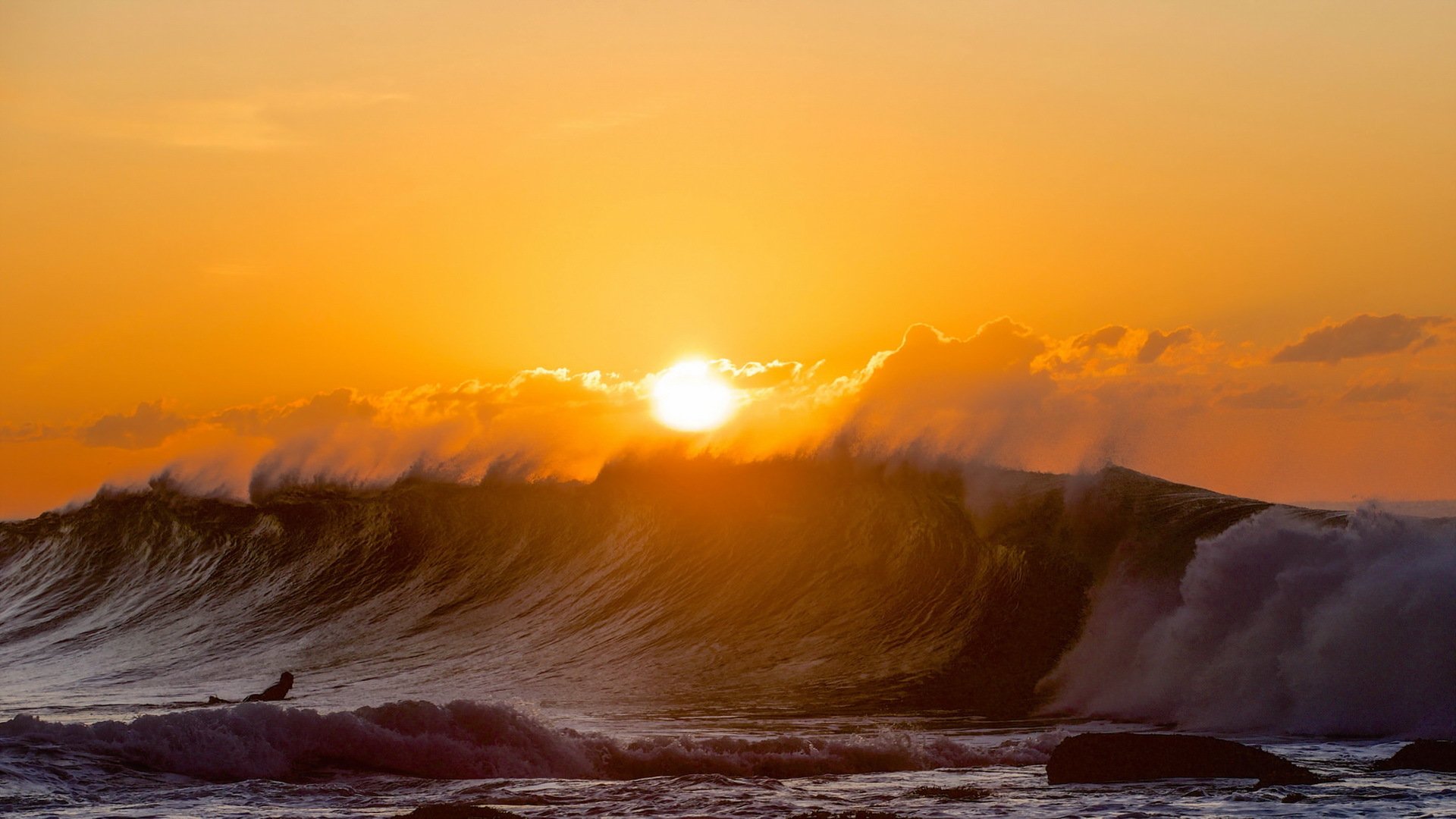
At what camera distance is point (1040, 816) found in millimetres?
7969

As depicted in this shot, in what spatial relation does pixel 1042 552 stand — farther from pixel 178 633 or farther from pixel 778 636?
pixel 178 633

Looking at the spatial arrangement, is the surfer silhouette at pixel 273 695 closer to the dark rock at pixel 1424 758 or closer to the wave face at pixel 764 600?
the wave face at pixel 764 600

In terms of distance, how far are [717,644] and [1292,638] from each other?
7394 millimetres

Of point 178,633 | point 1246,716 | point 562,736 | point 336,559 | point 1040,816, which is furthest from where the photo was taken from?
point 336,559

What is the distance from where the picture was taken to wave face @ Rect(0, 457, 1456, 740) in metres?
13.2

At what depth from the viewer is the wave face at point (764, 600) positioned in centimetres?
1322

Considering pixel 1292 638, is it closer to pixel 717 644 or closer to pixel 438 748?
pixel 717 644

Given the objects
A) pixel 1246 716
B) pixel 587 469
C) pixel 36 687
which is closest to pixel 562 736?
pixel 1246 716

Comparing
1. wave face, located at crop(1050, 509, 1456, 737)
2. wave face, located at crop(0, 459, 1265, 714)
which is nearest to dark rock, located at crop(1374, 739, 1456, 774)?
wave face, located at crop(1050, 509, 1456, 737)

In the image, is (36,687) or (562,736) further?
(36,687)

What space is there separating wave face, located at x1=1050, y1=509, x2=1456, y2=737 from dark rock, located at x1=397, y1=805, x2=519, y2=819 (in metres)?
7.71

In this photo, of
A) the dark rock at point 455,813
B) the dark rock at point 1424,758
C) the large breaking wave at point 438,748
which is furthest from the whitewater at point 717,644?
the dark rock at point 455,813

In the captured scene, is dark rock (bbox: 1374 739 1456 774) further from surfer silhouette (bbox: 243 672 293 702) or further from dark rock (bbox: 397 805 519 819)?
surfer silhouette (bbox: 243 672 293 702)

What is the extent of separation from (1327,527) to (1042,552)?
14.0ft
